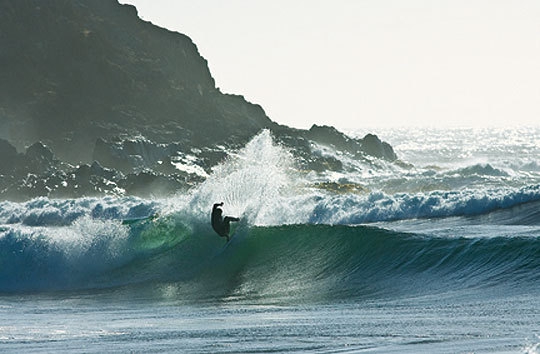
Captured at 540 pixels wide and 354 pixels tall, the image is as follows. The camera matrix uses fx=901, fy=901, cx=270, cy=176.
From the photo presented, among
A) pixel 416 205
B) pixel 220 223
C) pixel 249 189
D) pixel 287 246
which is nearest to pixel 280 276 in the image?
pixel 220 223

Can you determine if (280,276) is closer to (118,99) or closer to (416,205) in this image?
(416,205)

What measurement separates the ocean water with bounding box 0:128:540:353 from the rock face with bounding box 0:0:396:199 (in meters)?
38.2

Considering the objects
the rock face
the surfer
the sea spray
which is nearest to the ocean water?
the sea spray

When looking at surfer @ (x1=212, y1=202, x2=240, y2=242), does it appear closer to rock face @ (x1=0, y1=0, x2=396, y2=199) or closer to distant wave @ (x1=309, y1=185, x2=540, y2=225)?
distant wave @ (x1=309, y1=185, x2=540, y2=225)

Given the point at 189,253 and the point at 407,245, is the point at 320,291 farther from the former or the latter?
the point at 189,253

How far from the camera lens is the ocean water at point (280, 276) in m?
11.4

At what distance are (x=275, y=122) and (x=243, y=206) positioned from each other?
66.1m

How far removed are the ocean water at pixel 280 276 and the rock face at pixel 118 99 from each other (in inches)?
1503

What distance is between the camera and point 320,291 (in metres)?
17.5

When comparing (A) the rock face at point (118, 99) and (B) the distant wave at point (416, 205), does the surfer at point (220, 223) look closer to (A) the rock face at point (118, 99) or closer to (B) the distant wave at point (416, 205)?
(B) the distant wave at point (416, 205)

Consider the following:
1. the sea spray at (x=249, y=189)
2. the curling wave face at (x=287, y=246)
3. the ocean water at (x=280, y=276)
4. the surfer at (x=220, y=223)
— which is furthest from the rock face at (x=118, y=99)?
the surfer at (x=220, y=223)

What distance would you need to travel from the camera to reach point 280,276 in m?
19.8

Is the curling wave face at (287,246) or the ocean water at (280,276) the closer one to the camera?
the ocean water at (280,276)

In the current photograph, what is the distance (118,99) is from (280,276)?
67136 mm
